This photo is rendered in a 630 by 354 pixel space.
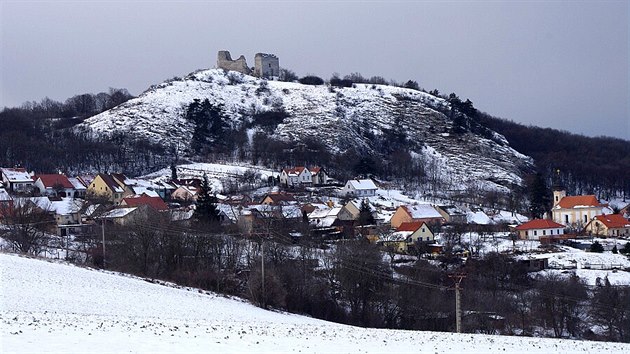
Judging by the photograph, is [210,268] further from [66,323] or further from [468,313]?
[66,323]

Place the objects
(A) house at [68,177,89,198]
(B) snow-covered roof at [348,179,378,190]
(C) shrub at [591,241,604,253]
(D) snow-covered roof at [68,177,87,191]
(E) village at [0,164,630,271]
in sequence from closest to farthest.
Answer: (E) village at [0,164,630,271], (C) shrub at [591,241,604,253], (A) house at [68,177,89,198], (D) snow-covered roof at [68,177,87,191], (B) snow-covered roof at [348,179,378,190]

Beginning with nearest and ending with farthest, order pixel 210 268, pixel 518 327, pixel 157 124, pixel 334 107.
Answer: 1. pixel 518 327
2. pixel 210 268
3. pixel 157 124
4. pixel 334 107

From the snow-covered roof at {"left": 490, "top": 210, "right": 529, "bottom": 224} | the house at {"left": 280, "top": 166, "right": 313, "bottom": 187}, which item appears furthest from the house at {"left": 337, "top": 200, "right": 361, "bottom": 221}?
the house at {"left": 280, "top": 166, "right": 313, "bottom": 187}

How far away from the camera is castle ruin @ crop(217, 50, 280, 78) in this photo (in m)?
172

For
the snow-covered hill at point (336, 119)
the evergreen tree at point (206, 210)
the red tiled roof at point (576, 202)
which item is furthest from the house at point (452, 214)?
the snow-covered hill at point (336, 119)

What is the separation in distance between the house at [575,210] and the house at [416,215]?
1478 cm

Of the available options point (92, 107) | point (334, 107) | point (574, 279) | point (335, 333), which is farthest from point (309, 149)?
point (335, 333)

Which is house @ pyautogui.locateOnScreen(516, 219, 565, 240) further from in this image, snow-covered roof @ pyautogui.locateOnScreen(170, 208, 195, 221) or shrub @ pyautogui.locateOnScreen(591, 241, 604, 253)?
snow-covered roof @ pyautogui.locateOnScreen(170, 208, 195, 221)

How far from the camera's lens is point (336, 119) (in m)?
138

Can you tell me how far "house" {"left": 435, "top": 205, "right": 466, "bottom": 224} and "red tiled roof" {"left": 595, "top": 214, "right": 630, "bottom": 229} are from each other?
1226 centimetres

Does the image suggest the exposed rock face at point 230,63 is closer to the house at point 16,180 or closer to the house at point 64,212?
the house at point 16,180

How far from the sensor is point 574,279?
44.2 m

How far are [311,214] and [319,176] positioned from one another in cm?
3015

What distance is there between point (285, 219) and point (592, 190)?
→ 7512cm
